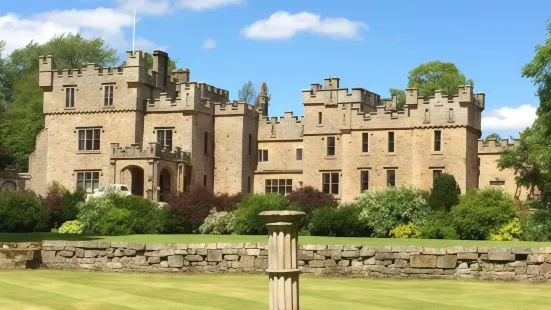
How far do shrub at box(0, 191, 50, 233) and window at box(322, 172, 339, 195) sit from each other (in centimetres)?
1833

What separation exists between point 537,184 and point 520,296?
96.3 ft

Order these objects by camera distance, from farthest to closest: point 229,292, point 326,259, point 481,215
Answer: point 481,215, point 326,259, point 229,292

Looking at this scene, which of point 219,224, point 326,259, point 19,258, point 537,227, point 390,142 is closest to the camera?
point 326,259

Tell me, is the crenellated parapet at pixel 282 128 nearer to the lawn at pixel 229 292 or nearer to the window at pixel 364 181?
the window at pixel 364 181

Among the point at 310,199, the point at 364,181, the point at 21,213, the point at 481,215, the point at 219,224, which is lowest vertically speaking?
the point at 219,224

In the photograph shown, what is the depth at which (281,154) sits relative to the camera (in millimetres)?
58000

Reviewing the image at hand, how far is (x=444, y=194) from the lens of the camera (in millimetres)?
44688

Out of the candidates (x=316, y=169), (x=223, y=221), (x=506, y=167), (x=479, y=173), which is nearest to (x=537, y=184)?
(x=506, y=167)

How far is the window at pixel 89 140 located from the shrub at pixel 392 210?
20375 mm

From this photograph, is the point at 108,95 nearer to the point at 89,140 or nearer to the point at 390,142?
the point at 89,140

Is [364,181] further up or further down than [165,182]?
further up

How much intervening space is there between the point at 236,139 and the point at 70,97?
10.4 metres

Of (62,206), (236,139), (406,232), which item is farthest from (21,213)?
(236,139)

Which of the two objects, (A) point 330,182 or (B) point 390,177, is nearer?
(B) point 390,177
